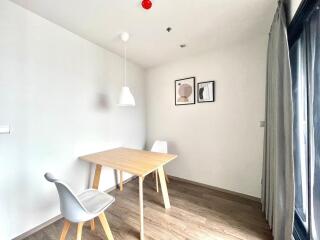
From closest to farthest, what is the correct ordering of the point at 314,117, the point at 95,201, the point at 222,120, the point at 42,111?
the point at 314,117, the point at 95,201, the point at 42,111, the point at 222,120

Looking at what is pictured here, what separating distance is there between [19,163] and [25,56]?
1141mm

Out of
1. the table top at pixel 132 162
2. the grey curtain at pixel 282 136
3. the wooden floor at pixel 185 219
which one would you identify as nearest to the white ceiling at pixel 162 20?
the grey curtain at pixel 282 136

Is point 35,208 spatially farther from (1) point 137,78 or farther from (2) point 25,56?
(1) point 137,78

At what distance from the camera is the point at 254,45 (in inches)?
82.8

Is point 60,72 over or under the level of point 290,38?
under

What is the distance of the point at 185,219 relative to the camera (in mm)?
1782

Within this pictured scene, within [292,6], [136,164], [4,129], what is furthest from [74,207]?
[292,6]

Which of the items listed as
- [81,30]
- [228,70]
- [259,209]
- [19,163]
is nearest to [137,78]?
[81,30]

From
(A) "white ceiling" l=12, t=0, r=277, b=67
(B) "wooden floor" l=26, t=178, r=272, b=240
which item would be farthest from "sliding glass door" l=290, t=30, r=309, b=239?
(A) "white ceiling" l=12, t=0, r=277, b=67

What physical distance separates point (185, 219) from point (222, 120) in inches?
60.8

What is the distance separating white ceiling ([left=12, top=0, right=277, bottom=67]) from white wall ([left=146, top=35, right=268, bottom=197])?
322 millimetres

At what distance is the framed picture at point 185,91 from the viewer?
104 inches

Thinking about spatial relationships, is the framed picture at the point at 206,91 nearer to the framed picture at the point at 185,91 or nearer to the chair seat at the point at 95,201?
the framed picture at the point at 185,91

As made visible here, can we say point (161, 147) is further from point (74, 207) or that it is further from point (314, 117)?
point (314, 117)
